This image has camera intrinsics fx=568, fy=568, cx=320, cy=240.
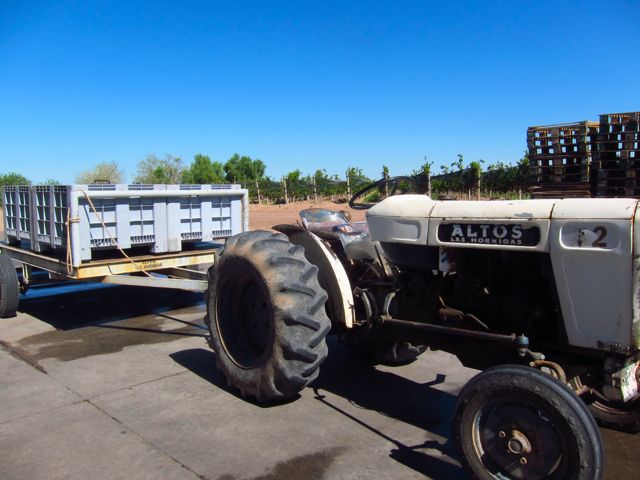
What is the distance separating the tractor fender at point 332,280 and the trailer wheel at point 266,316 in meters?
0.23

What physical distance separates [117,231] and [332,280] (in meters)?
2.92

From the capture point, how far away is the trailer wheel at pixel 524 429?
2.53 m

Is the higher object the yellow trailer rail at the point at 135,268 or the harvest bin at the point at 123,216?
the harvest bin at the point at 123,216

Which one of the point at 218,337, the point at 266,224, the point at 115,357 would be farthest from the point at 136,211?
the point at 266,224

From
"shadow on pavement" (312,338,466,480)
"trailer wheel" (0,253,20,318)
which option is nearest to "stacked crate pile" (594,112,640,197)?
"shadow on pavement" (312,338,466,480)

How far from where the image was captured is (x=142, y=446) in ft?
11.5

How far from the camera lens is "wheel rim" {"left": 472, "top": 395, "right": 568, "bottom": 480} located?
2.67 metres

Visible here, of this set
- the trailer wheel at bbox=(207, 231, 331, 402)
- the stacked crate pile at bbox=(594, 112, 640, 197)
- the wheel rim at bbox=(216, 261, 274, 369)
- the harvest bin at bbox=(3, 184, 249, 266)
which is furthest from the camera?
the stacked crate pile at bbox=(594, 112, 640, 197)

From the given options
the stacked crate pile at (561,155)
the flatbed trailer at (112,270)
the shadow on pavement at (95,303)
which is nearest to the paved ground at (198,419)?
the flatbed trailer at (112,270)

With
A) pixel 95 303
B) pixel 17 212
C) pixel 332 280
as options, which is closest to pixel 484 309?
pixel 332 280

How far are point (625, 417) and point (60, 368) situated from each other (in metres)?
4.43

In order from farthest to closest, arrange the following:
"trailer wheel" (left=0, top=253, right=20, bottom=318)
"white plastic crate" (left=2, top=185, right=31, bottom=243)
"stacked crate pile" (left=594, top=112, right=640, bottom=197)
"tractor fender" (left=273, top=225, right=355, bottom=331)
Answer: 1. "stacked crate pile" (left=594, top=112, right=640, bottom=197)
2. "white plastic crate" (left=2, top=185, right=31, bottom=243)
3. "trailer wheel" (left=0, top=253, right=20, bottom=318)
4. "tractor fender" (left=273, top=225, right=355, bottom=331)

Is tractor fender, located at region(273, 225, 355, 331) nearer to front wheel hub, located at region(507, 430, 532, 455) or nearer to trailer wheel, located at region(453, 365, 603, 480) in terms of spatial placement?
trailer wheel, located at region(453, 365, 603, 480)

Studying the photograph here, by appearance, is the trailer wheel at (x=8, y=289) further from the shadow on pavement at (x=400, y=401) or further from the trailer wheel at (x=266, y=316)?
the shadow on pavement at (x=400, y=401)
